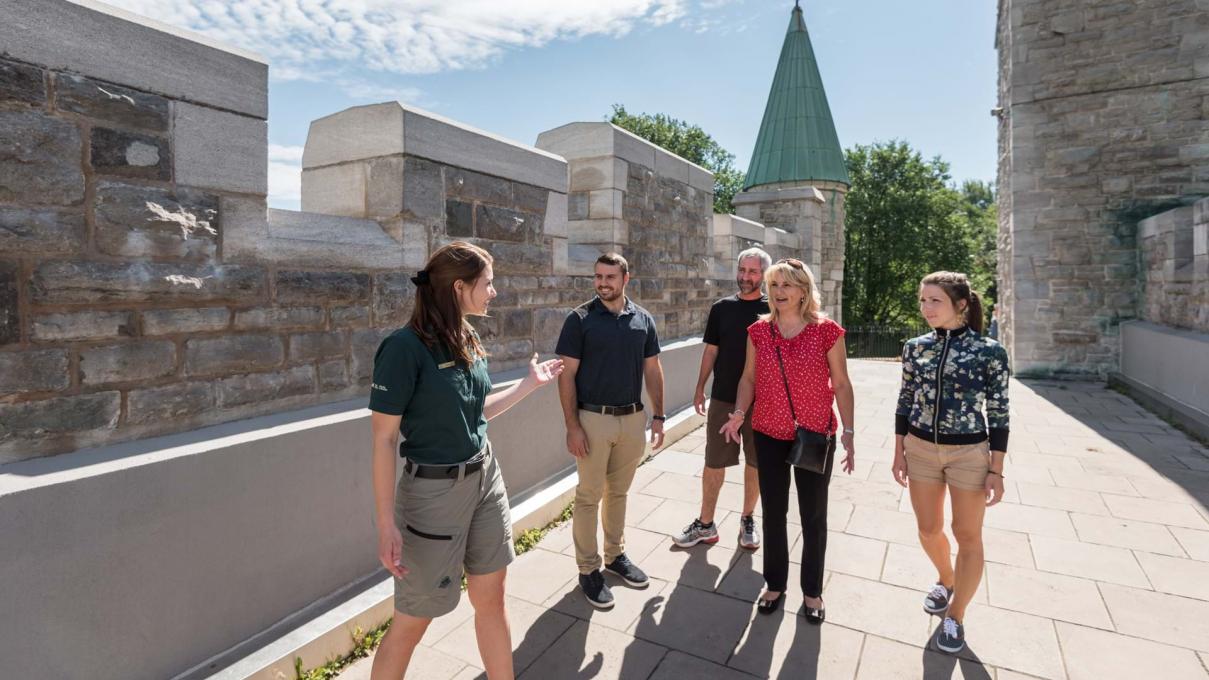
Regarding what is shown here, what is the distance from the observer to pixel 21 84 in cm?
191

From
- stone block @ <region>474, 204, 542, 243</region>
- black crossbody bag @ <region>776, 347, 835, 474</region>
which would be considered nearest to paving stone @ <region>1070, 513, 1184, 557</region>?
black crossbody bag @ <region>776, 347, 835, 474</region>

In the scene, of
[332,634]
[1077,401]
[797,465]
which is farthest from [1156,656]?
[1077,401]

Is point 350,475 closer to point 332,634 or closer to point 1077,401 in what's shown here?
point 332,634

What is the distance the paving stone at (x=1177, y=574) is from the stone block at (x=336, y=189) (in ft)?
15.0

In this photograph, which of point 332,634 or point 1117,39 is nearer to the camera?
point 332,634

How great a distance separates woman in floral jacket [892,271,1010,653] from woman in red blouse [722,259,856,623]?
29 centimetres

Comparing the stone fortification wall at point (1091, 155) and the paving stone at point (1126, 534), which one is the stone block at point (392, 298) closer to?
the paving stone at point (1126, 534)

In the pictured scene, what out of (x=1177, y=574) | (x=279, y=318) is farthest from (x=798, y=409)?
(x=1177, y=574)

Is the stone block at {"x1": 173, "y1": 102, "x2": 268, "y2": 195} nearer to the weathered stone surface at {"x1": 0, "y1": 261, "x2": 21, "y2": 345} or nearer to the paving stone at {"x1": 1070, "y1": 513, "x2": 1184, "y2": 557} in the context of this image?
the weathered stone surface at {"x1": 0, "y1": 261, "x2": 21, "y2": 345}

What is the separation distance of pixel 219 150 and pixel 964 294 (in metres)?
3.02

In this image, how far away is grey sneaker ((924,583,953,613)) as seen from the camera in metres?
2.93

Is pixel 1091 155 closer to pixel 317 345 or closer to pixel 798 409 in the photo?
pixel 798 409

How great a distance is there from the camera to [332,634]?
2.53 metres

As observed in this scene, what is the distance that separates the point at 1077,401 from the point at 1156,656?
660 centimetres
